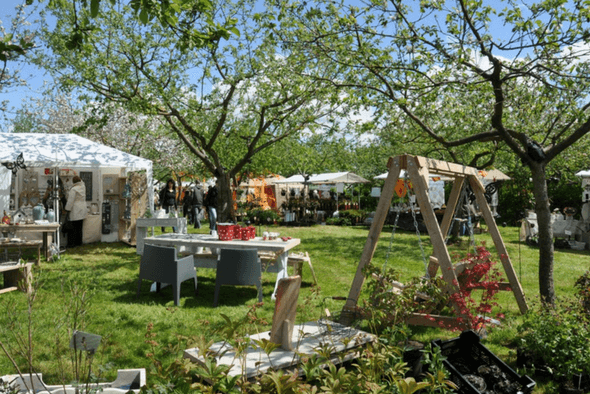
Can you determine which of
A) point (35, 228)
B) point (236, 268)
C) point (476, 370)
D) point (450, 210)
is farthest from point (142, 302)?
point (476, 370)

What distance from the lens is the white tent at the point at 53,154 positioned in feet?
31.7

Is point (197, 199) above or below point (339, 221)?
above

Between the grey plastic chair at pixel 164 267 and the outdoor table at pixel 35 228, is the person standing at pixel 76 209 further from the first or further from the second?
the grey plastic chair at pixel 164 267

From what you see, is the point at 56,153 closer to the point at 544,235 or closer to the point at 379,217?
the point at 379,217

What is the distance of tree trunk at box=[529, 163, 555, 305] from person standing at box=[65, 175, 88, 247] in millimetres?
9470

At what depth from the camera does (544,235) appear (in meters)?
5.10

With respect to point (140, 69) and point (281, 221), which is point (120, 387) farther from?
point (281, 221)

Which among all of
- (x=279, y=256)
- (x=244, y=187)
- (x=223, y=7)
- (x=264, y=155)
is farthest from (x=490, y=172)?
(x=244, y=187)

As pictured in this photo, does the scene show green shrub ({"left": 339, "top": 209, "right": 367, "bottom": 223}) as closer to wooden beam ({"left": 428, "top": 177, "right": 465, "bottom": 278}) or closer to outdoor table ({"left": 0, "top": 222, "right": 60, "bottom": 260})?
outdoor table ({"left": 0, "top": 222, "right": 60, "bottom": 260})

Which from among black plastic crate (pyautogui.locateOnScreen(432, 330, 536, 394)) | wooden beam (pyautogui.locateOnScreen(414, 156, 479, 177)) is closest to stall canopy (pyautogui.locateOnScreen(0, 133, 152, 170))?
wooden beam (pyautogui.locateOnScreen(414, 156, 479, 177))

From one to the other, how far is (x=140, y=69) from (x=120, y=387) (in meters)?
8.47

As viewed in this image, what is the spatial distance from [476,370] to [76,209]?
391 inches

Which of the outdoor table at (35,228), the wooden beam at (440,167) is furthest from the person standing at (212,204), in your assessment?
the wooden beam at (440,167)

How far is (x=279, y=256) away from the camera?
6.84 meters
